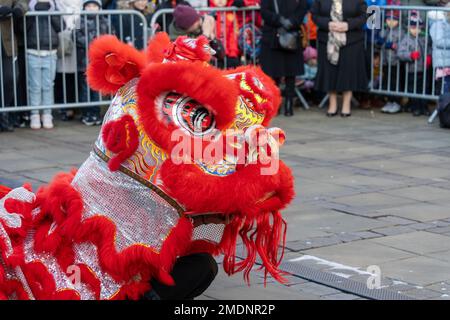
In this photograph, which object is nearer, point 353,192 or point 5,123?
point 353,192

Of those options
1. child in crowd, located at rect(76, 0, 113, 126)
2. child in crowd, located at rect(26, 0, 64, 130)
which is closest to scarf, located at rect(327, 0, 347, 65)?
child in crowd, located at rect(76, 0, 113, 126)

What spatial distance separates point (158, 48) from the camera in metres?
4.20

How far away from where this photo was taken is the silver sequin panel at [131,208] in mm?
3984

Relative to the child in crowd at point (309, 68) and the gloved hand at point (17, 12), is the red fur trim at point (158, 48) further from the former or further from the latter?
the child in crowd at point (309, 68)

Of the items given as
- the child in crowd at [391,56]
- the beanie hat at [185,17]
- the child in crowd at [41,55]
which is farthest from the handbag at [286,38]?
the child in crowd at [41,55]

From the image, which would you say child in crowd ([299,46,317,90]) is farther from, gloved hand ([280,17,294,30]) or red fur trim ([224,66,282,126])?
red fur trim ([224,66,282,126])

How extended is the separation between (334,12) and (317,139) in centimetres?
214

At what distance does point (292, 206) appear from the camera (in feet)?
23.2

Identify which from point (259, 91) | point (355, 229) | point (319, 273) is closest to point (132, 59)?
point (259, 91)

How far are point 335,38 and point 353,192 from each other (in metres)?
4.51

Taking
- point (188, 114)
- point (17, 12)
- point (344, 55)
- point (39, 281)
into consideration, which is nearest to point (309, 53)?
point (344, 55)

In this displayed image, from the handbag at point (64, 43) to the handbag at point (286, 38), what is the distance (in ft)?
8.45

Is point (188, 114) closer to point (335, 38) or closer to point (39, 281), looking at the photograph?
point (39, 281)

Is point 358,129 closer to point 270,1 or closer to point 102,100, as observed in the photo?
point 270,1
